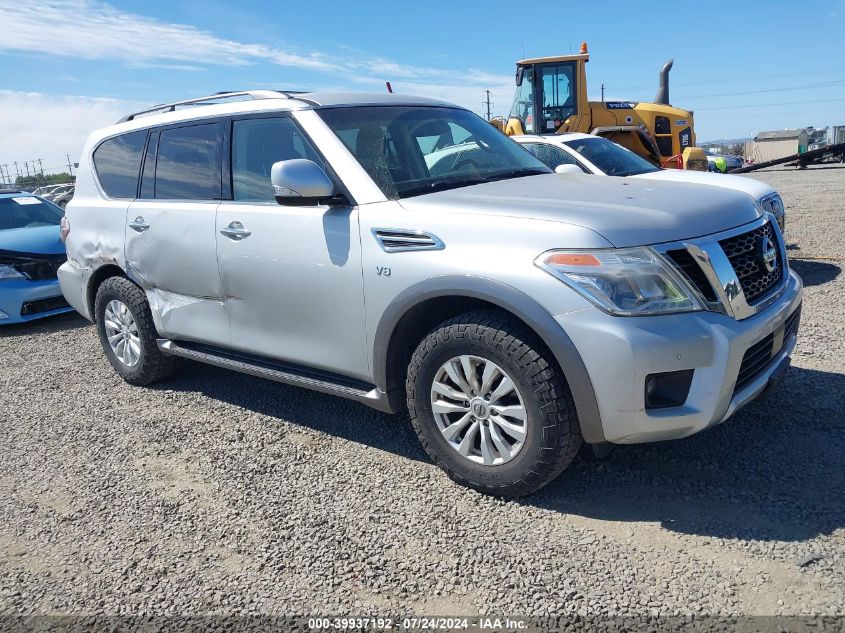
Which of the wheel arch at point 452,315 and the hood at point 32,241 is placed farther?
the hood at point 32,241

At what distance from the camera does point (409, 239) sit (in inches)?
126

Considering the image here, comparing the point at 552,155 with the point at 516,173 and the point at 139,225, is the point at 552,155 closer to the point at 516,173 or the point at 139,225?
the point at 516,173

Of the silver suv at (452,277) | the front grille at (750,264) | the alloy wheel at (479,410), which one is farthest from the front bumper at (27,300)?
the front grille at (750,264)

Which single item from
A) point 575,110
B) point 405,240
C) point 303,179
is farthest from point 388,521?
point 575,110

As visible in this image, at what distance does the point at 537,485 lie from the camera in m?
3.03

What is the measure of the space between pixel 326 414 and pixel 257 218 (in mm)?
1363

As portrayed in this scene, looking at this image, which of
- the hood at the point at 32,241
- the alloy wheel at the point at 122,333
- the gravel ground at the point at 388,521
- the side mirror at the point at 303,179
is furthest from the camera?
the hood at the point at 32,241

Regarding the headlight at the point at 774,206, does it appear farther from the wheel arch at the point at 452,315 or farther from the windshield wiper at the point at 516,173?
the wheel arch at the point at 452,315

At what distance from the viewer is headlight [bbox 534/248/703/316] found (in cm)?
269

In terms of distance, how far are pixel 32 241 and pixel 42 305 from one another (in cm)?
79

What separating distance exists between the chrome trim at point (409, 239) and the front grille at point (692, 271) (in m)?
0.99

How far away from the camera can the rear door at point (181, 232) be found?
4.18 m

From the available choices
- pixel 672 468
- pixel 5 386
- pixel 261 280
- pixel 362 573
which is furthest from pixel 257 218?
pixel 5 386

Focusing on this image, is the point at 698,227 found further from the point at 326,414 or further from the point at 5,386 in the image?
the point at 5,386
